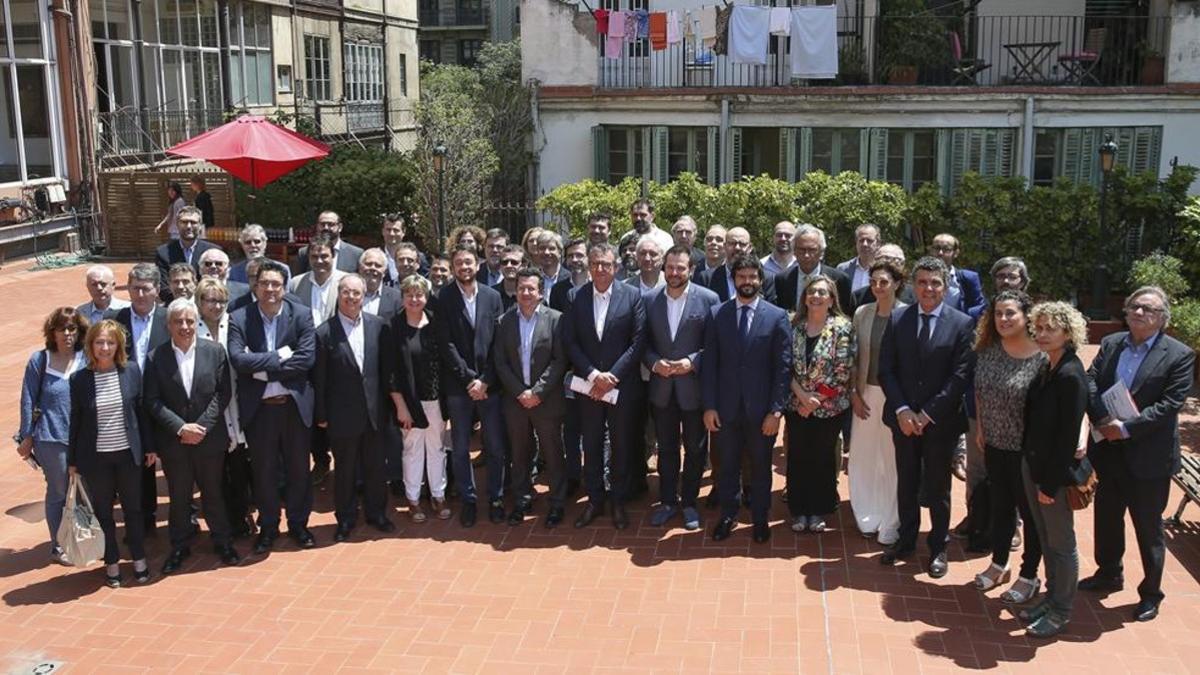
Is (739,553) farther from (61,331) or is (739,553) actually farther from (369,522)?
(61,331)

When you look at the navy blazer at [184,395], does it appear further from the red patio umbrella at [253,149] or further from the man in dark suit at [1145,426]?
the man in dark suit at [1145,426]

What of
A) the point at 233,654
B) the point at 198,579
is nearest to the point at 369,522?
the point at 198,579

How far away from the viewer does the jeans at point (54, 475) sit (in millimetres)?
6996

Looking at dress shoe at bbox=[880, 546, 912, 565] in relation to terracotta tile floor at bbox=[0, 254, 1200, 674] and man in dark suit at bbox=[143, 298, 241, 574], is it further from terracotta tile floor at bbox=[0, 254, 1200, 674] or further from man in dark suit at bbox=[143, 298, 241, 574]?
man in dark suit at bbox=[143, 298, 241, 574]

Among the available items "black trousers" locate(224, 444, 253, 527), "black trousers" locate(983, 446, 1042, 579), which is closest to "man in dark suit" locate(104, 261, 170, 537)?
"black trousers" locate(224, 444, 253, 527)

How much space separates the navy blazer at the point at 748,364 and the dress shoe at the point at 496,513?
181 centimetres

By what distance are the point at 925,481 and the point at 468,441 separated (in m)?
3.31

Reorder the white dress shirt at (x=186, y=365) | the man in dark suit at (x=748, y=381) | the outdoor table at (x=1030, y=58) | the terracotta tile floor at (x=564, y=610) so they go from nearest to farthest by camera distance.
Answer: the terracotta tile floor at (x=564, y=610)
the white dress shirt at (x=186, y=365)
the man in dark suit at (x=748, y=381)
the outdoor table at (x=1030, y=58)

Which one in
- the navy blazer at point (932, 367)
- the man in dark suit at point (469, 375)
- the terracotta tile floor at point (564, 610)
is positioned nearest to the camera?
the terracotta tile floor at point (564, 610)

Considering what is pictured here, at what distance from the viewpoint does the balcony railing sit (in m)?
17.2

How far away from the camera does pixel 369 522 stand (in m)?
7.97

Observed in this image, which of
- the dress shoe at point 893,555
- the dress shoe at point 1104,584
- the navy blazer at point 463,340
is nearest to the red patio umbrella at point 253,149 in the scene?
the navy blazer at point 463,340

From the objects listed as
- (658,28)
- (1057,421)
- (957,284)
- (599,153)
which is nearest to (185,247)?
(957,284)

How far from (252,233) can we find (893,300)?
16.7ft
